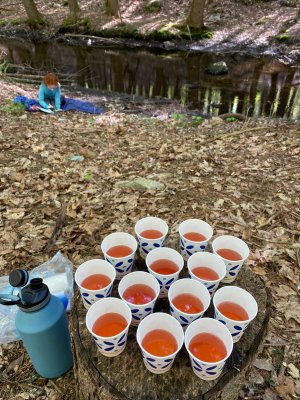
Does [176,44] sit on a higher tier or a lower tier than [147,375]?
higher

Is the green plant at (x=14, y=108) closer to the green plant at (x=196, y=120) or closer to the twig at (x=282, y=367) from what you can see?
the green plant at (x=196, y=120)

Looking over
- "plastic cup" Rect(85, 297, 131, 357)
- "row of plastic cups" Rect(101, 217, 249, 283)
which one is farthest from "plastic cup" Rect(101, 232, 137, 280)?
"plastic cup" Rect(85, 297, 131, 357)

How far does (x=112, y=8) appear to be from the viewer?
2033 centimetres

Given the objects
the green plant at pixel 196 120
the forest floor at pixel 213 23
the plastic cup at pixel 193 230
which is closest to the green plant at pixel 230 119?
the green plant at pixel 196 120

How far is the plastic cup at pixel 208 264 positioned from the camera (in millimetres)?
2070

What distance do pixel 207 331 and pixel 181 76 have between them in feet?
46.0

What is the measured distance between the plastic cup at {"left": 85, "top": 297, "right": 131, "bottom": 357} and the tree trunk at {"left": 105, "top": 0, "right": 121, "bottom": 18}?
2226 cm

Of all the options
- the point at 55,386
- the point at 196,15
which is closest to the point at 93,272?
the point at 55,386

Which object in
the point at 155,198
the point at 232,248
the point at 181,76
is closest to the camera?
the point at 232,248

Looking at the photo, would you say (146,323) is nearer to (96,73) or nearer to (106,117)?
(106,117)

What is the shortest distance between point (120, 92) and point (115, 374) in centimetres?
1183

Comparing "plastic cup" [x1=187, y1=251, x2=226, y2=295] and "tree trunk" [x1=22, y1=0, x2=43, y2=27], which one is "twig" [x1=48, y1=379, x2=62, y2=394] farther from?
"tree trunk" [x1=22, y1=0, x2=43, y2=27]

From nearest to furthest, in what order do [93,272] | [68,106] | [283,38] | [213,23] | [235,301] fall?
1. [235,301]
2. [93,272]
3. [68,106]
4. [283,38]
5. [213,23]

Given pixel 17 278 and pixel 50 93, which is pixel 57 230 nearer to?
pixel 17 278
